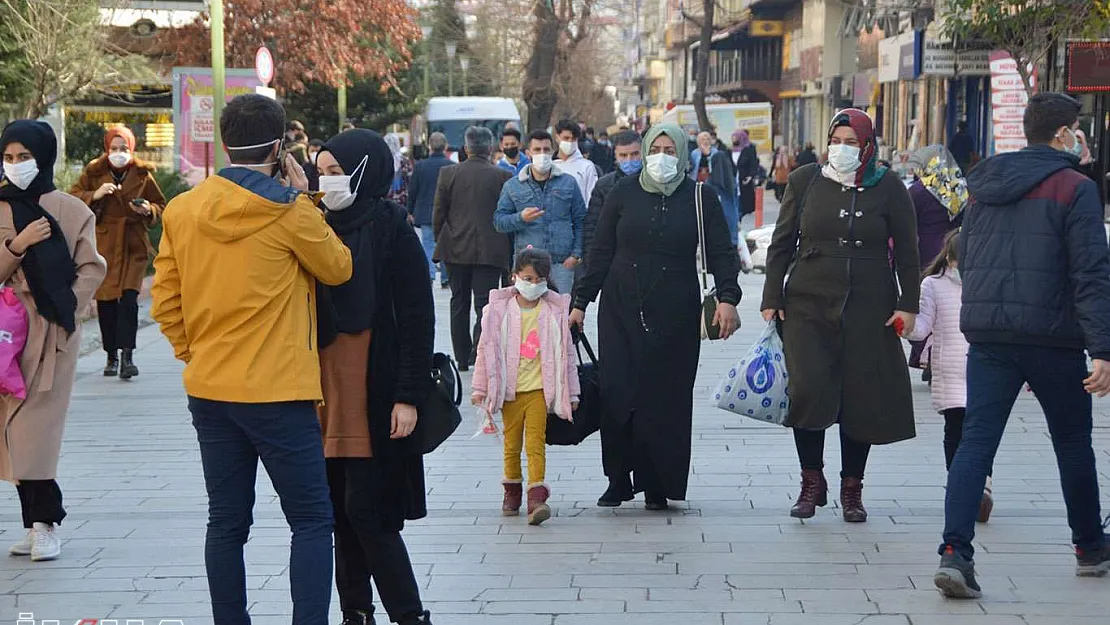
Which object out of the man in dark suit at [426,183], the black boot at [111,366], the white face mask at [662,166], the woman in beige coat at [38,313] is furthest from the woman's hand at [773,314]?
the man in dark suit at [426,183]

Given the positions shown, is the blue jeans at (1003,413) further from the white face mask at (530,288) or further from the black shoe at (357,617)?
the white face mask at (530,288)

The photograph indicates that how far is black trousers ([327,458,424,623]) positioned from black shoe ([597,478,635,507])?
229 centimetres

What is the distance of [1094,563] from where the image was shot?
5898mm

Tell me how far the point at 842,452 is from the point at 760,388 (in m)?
0.43

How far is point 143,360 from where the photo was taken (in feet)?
42.2

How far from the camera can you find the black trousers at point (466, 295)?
38.5 ft

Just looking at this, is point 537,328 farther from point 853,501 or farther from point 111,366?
point 111,366

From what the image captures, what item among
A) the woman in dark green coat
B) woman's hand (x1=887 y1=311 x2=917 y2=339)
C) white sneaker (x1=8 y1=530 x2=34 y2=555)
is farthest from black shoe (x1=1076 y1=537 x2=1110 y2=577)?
white sneaker (x1=8 y1=530 x2=34 y2=555)

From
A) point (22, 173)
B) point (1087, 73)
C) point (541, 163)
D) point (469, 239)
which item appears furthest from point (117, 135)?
point (1087, 73)

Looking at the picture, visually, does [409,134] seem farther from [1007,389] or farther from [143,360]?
[1007,389]

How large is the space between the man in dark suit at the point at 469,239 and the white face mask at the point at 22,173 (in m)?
5.34

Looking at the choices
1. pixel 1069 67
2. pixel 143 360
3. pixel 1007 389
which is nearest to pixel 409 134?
Answer: pixel 1069 67

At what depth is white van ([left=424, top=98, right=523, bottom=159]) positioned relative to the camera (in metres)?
36.6

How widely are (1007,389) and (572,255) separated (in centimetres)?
555
